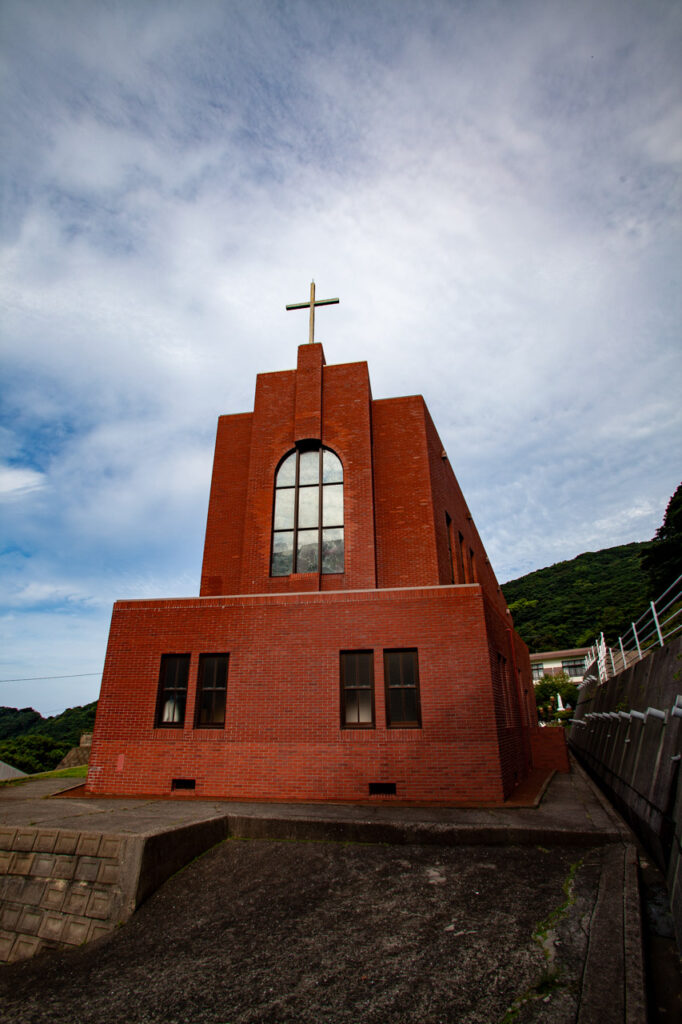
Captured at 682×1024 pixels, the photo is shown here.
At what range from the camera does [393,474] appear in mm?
15570

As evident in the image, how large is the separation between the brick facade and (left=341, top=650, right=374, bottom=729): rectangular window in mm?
149

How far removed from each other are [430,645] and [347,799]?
3.36 metres

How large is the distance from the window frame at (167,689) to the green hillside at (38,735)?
19.2 metres

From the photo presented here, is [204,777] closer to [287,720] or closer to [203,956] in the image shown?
[287,720]

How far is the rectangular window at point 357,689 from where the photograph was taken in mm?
11062

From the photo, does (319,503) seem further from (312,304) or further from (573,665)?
(573,665)

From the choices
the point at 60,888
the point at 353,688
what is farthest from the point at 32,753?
the point at 60,888

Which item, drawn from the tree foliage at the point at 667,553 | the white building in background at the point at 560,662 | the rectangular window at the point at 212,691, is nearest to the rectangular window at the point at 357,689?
the rectangular window at the point at 212,691

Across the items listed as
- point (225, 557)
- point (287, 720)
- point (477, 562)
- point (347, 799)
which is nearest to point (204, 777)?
point (287, 720)

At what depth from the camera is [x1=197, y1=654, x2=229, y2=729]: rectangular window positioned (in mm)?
11664

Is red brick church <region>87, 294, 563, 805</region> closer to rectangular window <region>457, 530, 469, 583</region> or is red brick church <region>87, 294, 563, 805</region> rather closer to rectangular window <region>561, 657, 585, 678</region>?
rectangular window <region>457, 530, 469, 583</region>

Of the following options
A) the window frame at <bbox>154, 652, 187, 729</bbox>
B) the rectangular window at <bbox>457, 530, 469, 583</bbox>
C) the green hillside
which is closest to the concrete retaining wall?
the rectangular window at <bbox>457, 530, 469, 583</bbox>

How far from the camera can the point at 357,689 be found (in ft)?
36.9

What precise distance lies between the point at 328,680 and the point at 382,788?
2.28 m
